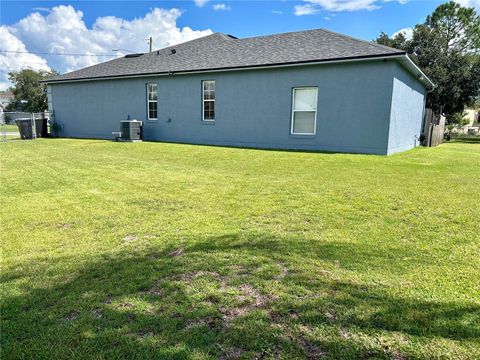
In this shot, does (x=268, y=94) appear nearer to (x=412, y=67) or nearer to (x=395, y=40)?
(x=412, y=67)

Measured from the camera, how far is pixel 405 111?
1428cm

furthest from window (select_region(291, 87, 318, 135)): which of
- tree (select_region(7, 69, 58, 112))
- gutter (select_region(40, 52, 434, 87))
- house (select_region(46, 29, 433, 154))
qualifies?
tree (select_region(7, 69, 58, 112))

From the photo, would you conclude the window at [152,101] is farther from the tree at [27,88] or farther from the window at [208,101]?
the tree at [27,88]

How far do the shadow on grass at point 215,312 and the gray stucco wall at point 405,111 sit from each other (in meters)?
10.4

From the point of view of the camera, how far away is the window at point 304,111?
1322 centimetres

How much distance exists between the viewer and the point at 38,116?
69.9ft

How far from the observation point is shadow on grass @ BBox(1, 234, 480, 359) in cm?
207

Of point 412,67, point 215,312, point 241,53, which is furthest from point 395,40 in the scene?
point 215,312

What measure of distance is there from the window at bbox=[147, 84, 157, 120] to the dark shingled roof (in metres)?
0.84

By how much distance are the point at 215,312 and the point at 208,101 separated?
14257 mm

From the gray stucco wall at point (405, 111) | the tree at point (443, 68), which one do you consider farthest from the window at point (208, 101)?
the tree at point (443, 68)

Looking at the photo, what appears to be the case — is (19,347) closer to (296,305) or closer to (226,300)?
(226,300)

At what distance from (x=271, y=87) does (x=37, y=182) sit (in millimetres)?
9628

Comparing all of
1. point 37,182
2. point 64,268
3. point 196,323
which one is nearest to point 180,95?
point 37,182
